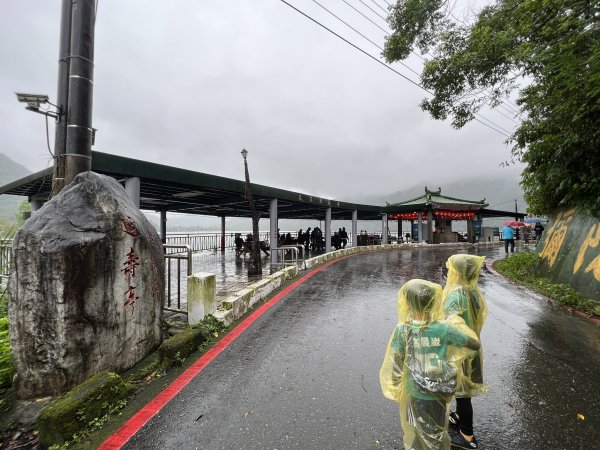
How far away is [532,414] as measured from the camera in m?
2.72

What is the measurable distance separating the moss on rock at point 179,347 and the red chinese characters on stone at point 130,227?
56.8 inches

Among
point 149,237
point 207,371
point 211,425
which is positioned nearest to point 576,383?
point 211,425

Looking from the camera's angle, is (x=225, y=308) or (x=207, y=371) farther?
(x=225, y=308)

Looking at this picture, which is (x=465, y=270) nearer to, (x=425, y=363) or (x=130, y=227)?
(x=425, y=363)

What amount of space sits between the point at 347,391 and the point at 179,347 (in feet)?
7.11

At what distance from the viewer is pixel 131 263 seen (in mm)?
3664

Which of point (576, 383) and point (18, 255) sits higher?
point (18, 255)

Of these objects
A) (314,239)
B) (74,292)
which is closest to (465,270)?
(74,292)

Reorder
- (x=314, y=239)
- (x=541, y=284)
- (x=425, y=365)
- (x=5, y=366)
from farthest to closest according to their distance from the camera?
(x=314, y=239) < (x=541, y=284) < (x=5, y=366) < (x=425, y=365)

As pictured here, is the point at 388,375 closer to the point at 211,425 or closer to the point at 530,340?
the point at 211,425

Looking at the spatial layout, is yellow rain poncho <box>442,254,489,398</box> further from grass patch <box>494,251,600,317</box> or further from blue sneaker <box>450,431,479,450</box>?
grass patch <box>494,251,600,317</box>

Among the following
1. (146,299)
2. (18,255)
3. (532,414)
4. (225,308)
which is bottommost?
(532,414)

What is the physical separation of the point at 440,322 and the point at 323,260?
11728 millimetres

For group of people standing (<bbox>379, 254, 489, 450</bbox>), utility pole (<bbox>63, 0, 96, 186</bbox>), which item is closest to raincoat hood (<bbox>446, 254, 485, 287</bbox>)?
group of people standing (<bbox>379, 254, 489, 450</bbox>)
